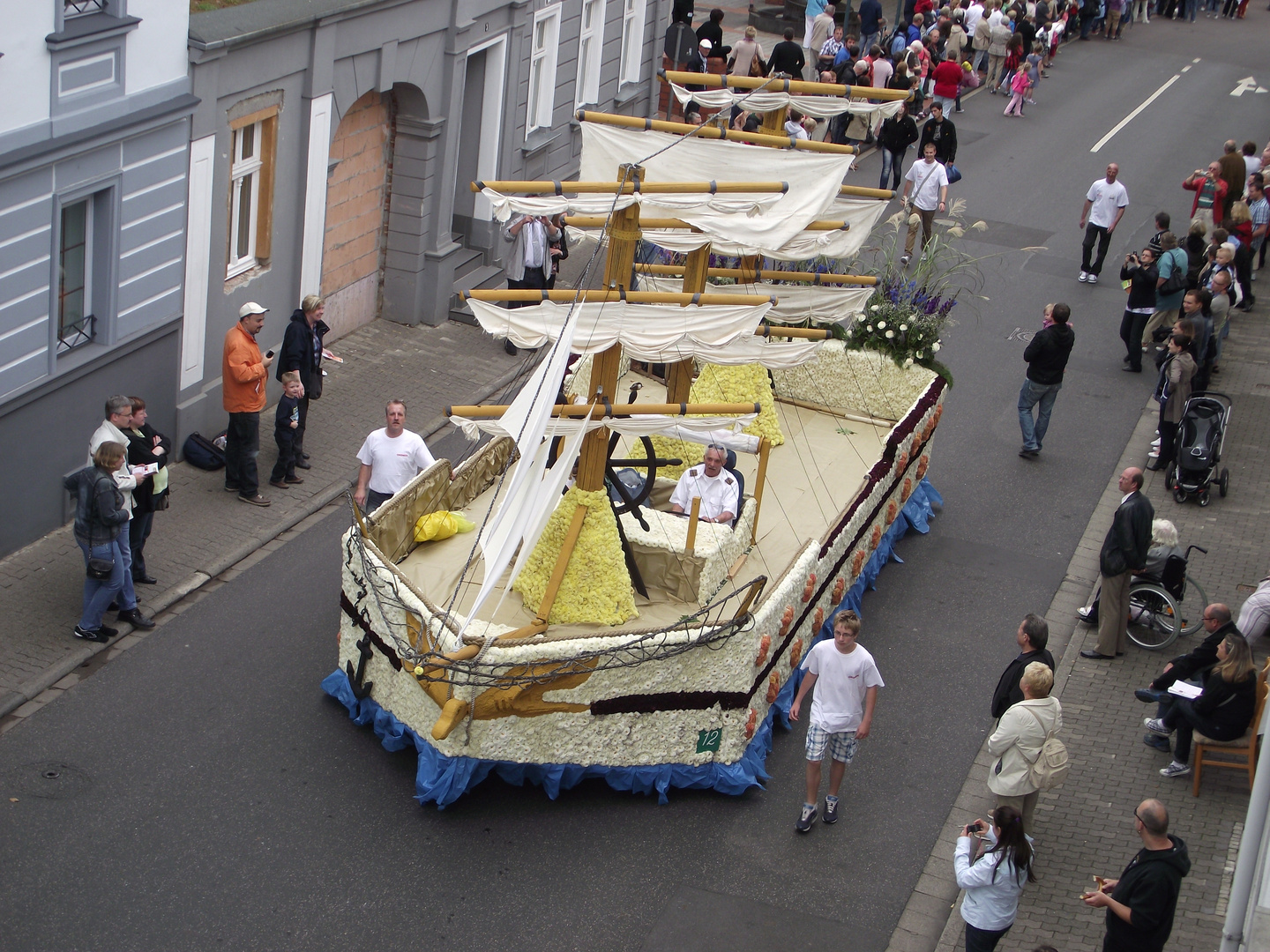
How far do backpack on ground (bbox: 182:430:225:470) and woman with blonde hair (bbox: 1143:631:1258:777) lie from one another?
8.87 metres

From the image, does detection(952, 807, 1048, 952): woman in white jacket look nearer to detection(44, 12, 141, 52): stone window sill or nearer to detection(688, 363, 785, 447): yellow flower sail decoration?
detection(688, 363, 785, 447): yellow flower sail decoration

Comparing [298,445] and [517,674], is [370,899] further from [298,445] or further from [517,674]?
[298,445]

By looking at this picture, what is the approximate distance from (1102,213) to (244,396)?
43.1ft

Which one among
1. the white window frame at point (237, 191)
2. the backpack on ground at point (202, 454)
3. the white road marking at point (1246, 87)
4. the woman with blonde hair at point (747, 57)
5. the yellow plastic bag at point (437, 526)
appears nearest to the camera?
the yellow plastic bag at point (437, 526)

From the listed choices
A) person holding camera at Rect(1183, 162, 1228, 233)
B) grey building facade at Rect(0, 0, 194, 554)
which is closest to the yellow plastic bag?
grey building facade at Rect(0, 0, 194, 554)

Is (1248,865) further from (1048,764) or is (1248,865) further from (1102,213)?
(1102,213)

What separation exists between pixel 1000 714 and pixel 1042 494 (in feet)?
19.6

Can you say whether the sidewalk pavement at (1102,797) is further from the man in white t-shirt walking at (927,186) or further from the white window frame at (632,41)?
the white window frame at (632,41)

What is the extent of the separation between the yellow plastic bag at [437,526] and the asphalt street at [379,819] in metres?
1.40

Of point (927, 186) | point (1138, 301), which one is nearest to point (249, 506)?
point (1138, 301)

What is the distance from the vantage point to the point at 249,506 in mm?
14234

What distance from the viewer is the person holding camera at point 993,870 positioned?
333 inches

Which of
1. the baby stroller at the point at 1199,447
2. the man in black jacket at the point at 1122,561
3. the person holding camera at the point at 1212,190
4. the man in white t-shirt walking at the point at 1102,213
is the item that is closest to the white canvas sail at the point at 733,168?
the man in black jacket at the point at 1122,561

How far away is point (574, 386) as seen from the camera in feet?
45.0
